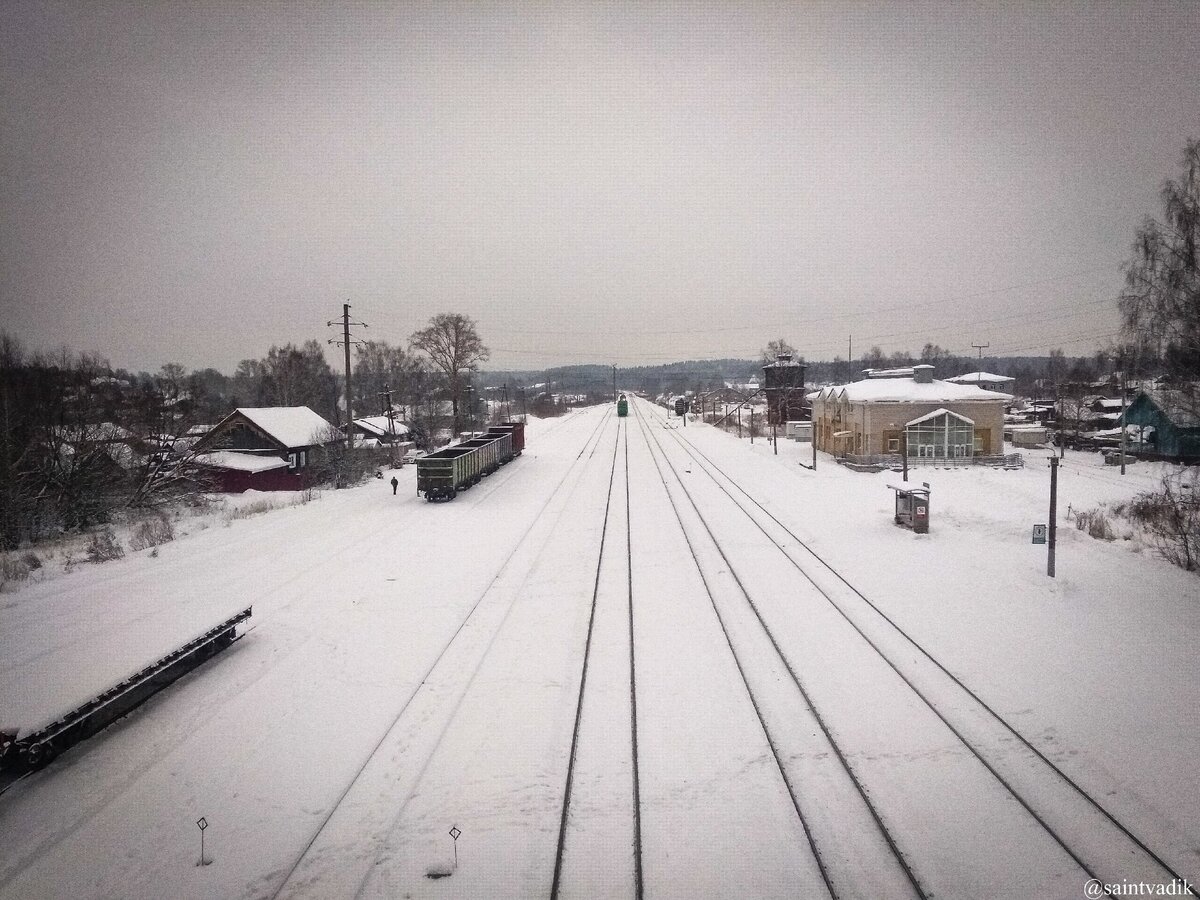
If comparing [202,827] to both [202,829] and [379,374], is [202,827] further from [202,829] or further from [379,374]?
[379,374]

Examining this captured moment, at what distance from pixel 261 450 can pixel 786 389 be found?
43392 mm

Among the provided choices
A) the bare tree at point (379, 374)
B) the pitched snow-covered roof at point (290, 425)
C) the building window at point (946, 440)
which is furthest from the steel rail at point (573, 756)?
the bare tree at point (379, 374)

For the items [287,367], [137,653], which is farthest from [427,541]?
[287,367]

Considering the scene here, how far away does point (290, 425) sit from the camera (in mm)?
33438

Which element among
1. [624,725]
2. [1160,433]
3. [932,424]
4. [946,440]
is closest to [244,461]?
[624,725]

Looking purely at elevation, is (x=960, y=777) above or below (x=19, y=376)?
below

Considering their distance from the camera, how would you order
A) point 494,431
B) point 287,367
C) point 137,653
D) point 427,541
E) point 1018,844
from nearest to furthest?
point 1018,844, point 137,653, point 427,541, point 494,431, point 287,367

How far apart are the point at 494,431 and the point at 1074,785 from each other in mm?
31304

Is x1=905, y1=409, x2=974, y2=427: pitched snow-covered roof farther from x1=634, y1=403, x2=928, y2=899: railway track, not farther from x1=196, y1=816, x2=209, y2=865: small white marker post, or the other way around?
x1=196, y1=816, x2=209, y2=865: small white marker post

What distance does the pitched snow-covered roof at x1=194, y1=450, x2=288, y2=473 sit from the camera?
30188mm

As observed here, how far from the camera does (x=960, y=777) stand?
21.2ft

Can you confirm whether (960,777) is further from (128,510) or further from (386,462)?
(386,462)

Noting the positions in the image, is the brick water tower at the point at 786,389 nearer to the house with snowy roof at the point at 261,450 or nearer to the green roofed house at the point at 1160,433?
the green roofed house at the point at 1160,433

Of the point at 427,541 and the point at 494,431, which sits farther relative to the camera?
the point at 494,431
